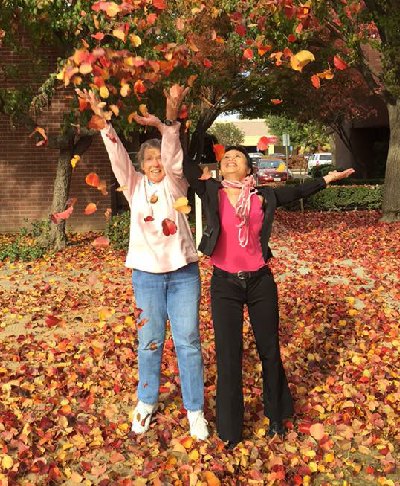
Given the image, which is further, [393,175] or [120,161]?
[393,175]

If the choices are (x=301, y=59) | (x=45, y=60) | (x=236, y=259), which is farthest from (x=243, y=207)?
(x=45, y=60)

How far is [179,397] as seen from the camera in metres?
4.77

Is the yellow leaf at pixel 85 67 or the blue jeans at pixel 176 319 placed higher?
the yellow leaf at pixel 85 67

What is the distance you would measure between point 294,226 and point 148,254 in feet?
42.1

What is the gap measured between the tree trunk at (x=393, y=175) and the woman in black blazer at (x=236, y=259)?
1249cm

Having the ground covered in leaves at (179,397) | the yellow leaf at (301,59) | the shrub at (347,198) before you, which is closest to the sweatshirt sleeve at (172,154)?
the ground covered in leaves at (179,397)

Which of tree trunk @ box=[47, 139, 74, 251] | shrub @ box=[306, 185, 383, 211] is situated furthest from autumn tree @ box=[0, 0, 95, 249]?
shrub @ box=[306, 185, 383, 211]

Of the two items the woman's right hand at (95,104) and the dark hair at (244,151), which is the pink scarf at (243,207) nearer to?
the dark hair at (244,151)

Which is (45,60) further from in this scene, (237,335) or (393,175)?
(237,335)

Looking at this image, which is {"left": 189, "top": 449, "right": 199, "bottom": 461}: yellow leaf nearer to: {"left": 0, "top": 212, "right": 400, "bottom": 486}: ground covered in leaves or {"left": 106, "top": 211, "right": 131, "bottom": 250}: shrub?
{"left": 0, "top": 212, "right": 400, "bottom": 486}: ground covered in leaves

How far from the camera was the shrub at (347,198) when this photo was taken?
67.7ft

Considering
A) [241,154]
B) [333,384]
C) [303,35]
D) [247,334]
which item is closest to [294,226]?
[303,35]

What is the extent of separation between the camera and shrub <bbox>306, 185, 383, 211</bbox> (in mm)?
20641

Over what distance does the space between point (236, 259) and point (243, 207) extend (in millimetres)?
329
